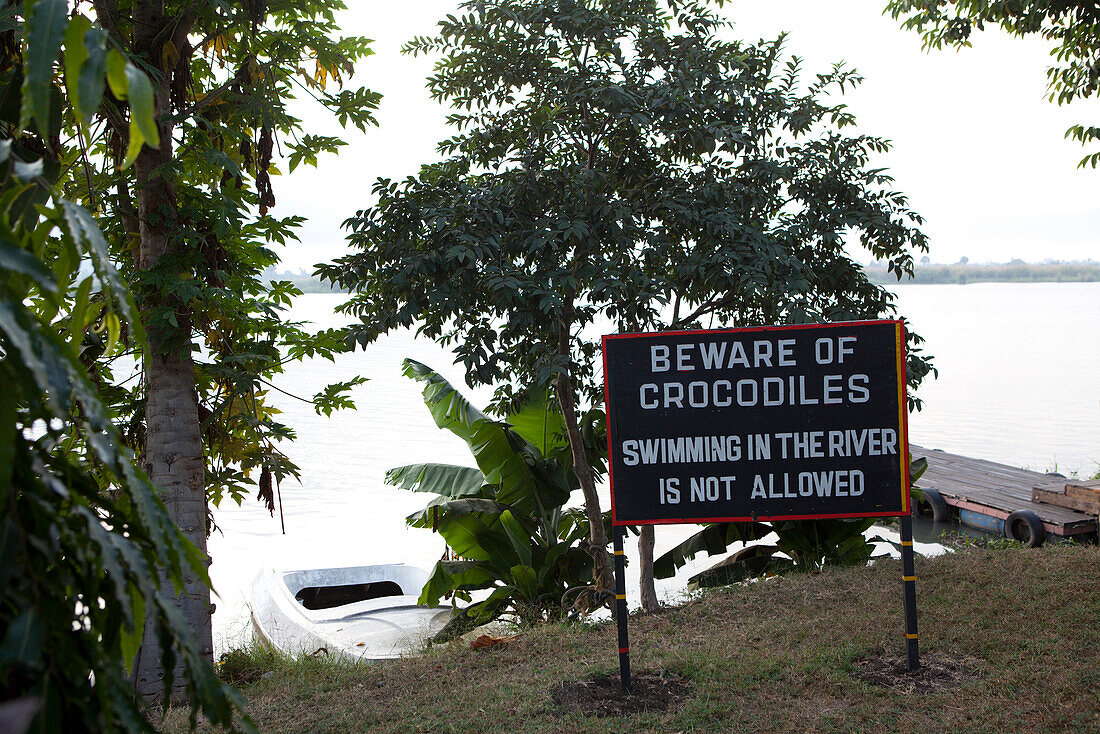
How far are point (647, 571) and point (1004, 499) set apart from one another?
6808mm

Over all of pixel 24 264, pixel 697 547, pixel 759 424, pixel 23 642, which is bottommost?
pixel 697 547

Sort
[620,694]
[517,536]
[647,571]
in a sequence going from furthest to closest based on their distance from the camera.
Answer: [647,571] → [517,536] → [620,694]

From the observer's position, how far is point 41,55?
128 centimetres

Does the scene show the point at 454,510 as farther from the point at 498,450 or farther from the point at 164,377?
the point at 164,377

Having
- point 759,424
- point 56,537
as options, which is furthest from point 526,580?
point 56,537

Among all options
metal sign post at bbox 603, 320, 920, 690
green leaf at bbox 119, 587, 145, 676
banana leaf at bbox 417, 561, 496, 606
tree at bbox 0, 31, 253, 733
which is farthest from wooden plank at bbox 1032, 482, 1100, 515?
tree at bbox 0, 31, 253, 733

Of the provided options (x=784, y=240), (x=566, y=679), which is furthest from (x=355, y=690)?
(x=784, y=240)

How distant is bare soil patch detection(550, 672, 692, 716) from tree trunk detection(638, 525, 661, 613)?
2.87 m

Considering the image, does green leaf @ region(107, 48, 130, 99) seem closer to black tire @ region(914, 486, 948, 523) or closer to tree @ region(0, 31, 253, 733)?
tree @ region(0, 31, 253, 733)

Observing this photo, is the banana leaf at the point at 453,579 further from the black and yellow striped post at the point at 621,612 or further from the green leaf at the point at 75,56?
the green leaf at the point at 75,56

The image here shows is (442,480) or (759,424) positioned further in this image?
(442,480)

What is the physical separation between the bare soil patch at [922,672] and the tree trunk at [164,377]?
4403 millimetres

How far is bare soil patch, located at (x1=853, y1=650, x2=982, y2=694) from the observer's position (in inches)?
193

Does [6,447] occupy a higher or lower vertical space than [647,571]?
higher
